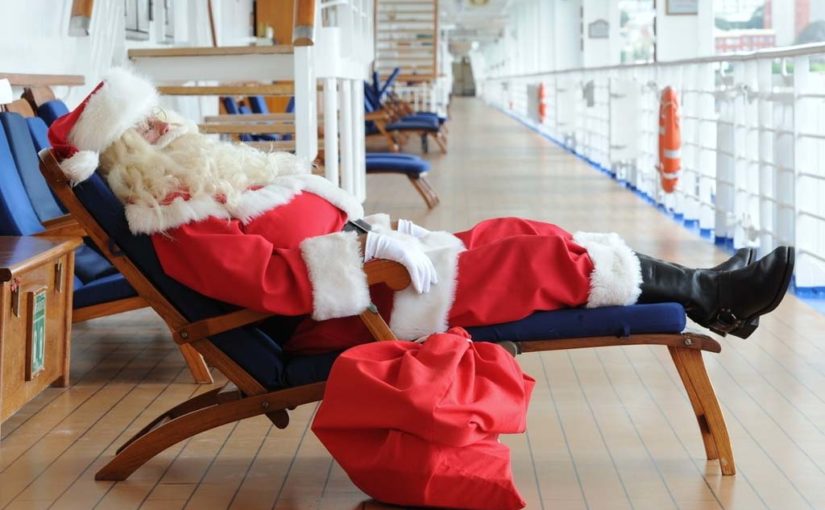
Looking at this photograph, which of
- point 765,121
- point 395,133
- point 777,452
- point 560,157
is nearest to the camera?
point 777,452

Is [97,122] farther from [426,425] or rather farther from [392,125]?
[392,125]

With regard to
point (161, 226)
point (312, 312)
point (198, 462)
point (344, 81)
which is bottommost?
point (198, 462)

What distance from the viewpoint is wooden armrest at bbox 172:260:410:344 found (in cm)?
256

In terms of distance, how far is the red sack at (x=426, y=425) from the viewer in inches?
90.0

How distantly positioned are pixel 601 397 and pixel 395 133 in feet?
37.2

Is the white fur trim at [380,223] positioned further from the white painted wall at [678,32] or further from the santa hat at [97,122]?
the white painted wall at [678,32]

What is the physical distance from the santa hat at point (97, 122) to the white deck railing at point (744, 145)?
2748 millimetres

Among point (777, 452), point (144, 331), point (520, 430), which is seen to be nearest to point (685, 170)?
point (144, 331)

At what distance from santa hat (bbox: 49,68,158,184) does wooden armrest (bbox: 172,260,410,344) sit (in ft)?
1.29

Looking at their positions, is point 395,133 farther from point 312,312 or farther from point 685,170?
point 312,312

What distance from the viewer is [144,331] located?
4.32 metres

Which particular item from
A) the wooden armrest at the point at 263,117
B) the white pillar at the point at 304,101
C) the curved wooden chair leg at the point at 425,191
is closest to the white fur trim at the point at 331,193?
the white pillar at the point at 304,101

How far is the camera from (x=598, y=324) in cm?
258

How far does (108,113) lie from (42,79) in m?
2.31
